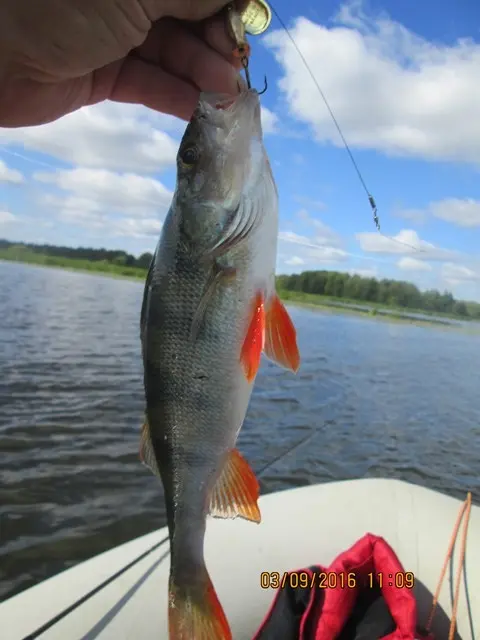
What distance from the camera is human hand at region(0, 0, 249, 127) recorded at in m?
1.69

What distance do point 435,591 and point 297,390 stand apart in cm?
1147

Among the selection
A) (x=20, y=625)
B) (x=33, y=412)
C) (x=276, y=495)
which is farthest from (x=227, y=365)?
(x=33, y=412)

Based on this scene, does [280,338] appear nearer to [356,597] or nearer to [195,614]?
[195,614]

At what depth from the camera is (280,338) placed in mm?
1823

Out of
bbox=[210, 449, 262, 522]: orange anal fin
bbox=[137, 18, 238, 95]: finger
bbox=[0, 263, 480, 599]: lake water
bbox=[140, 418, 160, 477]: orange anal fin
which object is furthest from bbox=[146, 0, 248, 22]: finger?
bbox=[0, 263, 480, 599]: lake water

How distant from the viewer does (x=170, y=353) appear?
1.75m

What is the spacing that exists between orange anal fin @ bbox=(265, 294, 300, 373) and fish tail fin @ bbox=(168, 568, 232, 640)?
0.80m

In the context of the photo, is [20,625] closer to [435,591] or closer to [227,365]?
[227,365]

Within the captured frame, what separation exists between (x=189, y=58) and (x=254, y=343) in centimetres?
127

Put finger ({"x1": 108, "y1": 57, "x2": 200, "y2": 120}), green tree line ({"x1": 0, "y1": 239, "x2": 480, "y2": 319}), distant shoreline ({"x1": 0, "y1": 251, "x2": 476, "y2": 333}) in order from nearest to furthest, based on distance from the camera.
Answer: finger ({"x1": 108, "y1": 57, "x2": 200, "y2": 120})
green tree line ({"x1": 0, "y1": 239, "x2": 480, "y2": 319})
distant shoreline ({"x1": 0, "y1": 251, "x2": 476, "y2": 333})

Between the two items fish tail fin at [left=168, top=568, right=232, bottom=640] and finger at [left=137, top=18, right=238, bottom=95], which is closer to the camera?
fish tail fin at [left=168, top=568, right=232, bottom=640]

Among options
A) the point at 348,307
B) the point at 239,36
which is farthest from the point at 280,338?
the point at 348,307

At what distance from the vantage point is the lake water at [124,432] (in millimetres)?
6531
